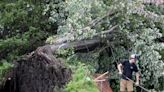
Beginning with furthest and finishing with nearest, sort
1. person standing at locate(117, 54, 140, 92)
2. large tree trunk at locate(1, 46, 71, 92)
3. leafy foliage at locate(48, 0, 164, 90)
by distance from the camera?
leafy foliage at locate(48, 0, 164, 90), person standing at locate(117, 54, 140, 92), large tree trunk at locate(1, 46, 71, 92)

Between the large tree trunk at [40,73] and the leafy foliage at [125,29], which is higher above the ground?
the leafy foliage at [125,29]

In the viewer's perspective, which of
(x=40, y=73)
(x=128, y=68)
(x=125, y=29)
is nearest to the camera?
(x=128, y=68)

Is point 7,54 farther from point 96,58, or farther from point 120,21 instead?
point 120,21

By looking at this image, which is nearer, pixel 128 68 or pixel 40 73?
pixel 128 68

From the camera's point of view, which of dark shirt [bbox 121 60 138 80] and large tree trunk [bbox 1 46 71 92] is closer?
large tree trunk [bbox 1 46 71 92]

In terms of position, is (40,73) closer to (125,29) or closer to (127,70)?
(127,70)

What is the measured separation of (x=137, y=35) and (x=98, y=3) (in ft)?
5.11

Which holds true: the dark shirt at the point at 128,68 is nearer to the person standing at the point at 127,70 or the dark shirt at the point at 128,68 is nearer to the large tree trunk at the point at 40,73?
the person standing at the point at 127,70

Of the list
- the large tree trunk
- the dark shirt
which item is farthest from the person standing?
the large tree trunk

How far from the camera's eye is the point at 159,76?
40.4ft

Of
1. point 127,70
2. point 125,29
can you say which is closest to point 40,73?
point 127,70

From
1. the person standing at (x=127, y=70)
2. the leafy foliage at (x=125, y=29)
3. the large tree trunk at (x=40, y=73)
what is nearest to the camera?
the large tree trunk at (x=40, y=73)

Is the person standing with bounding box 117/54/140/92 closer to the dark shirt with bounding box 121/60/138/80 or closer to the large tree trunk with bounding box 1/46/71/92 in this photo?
the dark shirt with bounding box 121/60/138/80

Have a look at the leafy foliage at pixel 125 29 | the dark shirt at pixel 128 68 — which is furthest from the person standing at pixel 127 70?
the leafy foliage at pixel 125 29
